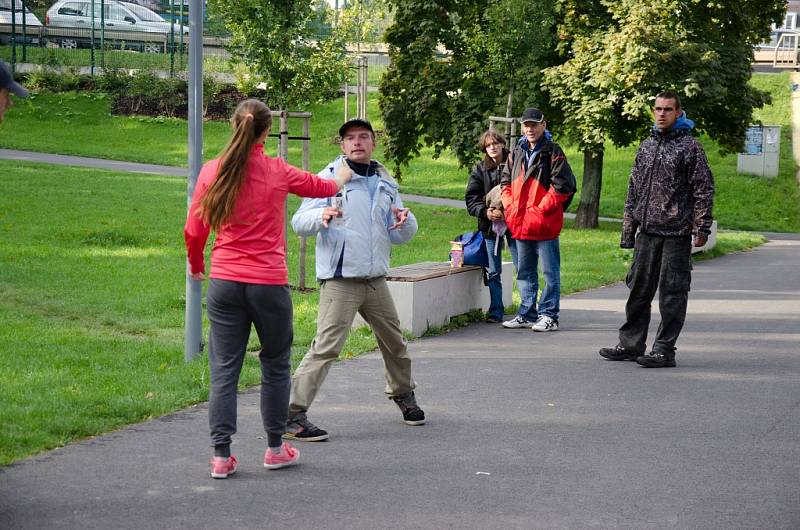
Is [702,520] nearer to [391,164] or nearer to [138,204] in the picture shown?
[138,204]

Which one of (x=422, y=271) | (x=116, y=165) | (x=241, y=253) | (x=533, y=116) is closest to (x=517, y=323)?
(x=422, y=271)

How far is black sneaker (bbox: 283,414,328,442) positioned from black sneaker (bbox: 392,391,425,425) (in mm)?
665

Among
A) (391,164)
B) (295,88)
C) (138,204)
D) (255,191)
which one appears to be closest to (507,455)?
(255,191)

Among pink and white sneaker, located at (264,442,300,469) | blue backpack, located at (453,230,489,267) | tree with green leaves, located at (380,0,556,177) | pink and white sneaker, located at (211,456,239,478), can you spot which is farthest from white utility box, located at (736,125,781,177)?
pink and white sneaker, located at (211,456,239,478)

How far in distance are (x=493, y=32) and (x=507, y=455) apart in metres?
17.3

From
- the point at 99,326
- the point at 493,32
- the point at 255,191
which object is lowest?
the point at 99,326

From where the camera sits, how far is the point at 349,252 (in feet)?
21.8

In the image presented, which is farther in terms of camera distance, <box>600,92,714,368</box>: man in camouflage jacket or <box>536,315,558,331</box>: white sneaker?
<box>536,315,558,331</box>: white sneaker

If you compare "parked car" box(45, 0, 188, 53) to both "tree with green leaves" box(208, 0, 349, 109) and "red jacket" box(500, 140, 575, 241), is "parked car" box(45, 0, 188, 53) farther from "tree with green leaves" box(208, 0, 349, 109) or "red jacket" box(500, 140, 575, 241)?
"red jacket" box(500, 140, 575, 241)

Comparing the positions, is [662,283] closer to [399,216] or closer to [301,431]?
[399,216]

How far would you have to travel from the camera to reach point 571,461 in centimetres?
632

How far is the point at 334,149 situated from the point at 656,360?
30190 millimetres

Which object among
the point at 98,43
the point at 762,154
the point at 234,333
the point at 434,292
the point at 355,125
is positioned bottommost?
the point at 434,292

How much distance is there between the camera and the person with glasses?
1100 centimetres
